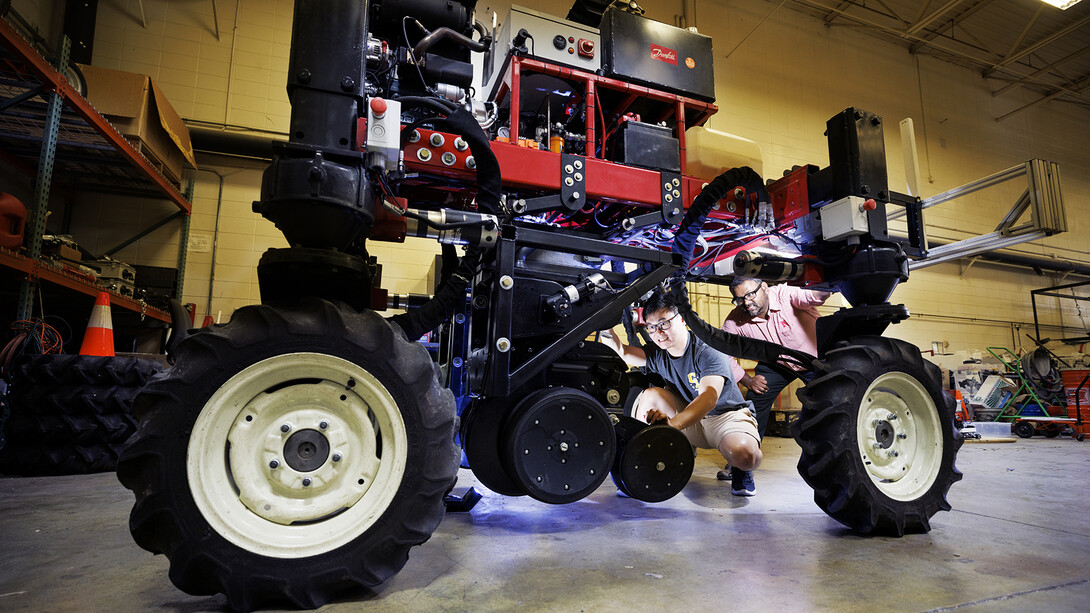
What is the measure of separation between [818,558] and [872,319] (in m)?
1.33

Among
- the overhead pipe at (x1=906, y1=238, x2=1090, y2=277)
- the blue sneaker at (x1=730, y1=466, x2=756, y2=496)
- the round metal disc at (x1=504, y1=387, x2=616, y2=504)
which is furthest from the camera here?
the overhead pipe at (x1=906, y1=238, x2=1090, y2=277)

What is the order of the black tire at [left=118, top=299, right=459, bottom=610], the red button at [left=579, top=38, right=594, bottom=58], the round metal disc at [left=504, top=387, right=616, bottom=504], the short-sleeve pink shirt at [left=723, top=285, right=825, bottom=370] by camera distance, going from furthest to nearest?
the short-sleeve pink shirt at [left=723, top=285, right=825, bottom=370], the red button at [left=579, top=38, right=594, bottom=58], the round metal disc at [left=504, top=387, right=616, bottom=504], the black tire at [left=118, top=299, right=459, bottom=610]

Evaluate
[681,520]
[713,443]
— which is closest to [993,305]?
[713,443]

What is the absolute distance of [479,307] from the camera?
2381 millimetres

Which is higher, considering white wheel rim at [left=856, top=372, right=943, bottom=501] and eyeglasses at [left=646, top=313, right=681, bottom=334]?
eyeglasses at [left=646, top=313, right=681, bottom=334]

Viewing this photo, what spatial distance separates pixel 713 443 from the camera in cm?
406

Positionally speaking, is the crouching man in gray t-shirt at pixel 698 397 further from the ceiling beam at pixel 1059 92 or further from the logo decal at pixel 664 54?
the ceiling beam at pixel 1059 92

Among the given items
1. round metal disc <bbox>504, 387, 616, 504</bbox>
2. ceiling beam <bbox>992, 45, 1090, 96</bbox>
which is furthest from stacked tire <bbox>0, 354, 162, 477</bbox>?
ceiling beam <bbox>992, 45, 1090, 96</bbox>

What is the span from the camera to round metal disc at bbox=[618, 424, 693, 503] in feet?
9.08

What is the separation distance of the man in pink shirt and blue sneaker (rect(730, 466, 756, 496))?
1.29m

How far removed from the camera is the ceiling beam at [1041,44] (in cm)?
1090

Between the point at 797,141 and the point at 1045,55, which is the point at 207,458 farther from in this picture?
the point at 1045,55

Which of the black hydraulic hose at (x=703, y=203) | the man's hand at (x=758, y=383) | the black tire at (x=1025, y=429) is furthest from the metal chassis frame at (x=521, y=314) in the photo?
the black tire at (x=1025, y=429)

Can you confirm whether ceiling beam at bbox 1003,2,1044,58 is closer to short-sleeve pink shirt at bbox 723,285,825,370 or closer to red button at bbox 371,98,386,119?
short-sleeve pink shirt at bbox 723,285,825,370
